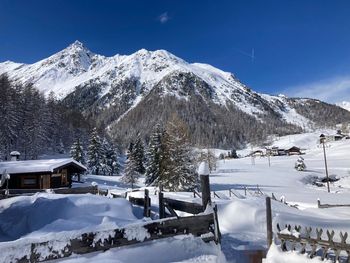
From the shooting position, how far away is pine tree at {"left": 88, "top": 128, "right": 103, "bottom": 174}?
70.4m

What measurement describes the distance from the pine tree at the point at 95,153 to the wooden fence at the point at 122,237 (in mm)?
63778

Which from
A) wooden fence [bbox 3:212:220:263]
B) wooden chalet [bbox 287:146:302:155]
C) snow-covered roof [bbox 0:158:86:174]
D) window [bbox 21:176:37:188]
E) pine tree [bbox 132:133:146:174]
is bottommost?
wooden fence [bbox 3:212:220:263]

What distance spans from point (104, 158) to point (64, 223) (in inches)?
2576

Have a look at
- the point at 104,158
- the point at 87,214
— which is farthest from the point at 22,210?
the point at 104,158

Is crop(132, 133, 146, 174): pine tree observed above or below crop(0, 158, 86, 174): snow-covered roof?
above

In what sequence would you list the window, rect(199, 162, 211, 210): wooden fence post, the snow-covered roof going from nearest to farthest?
rect(199, 162, 211, 210): wooden fence post
the snow-covered roof
the window

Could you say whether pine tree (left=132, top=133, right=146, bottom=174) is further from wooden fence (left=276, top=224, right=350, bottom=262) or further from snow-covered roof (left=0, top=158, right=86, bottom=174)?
wooden fence (left=276, top=224, right=350, bottom=262)

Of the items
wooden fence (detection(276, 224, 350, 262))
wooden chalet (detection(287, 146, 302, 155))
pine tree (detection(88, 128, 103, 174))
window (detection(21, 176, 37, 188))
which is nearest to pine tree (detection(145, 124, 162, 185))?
window (detection(21, 176, 37, 188))

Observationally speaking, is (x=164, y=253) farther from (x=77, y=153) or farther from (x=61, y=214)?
(x=77, y=153)

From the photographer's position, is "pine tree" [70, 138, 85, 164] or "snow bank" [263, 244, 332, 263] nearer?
"snow bank" [263, 244, 332, 263]

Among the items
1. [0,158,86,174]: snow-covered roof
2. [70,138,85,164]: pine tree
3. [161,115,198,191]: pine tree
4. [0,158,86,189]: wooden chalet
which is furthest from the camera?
[70,138,85,164]: pine tree

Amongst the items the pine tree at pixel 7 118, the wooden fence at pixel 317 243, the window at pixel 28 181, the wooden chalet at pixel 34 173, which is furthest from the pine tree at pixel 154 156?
the wooden fence at pixel 317 243

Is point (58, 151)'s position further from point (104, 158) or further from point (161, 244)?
point (161, 244)

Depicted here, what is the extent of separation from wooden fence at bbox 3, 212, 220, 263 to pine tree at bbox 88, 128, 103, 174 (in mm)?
63778
